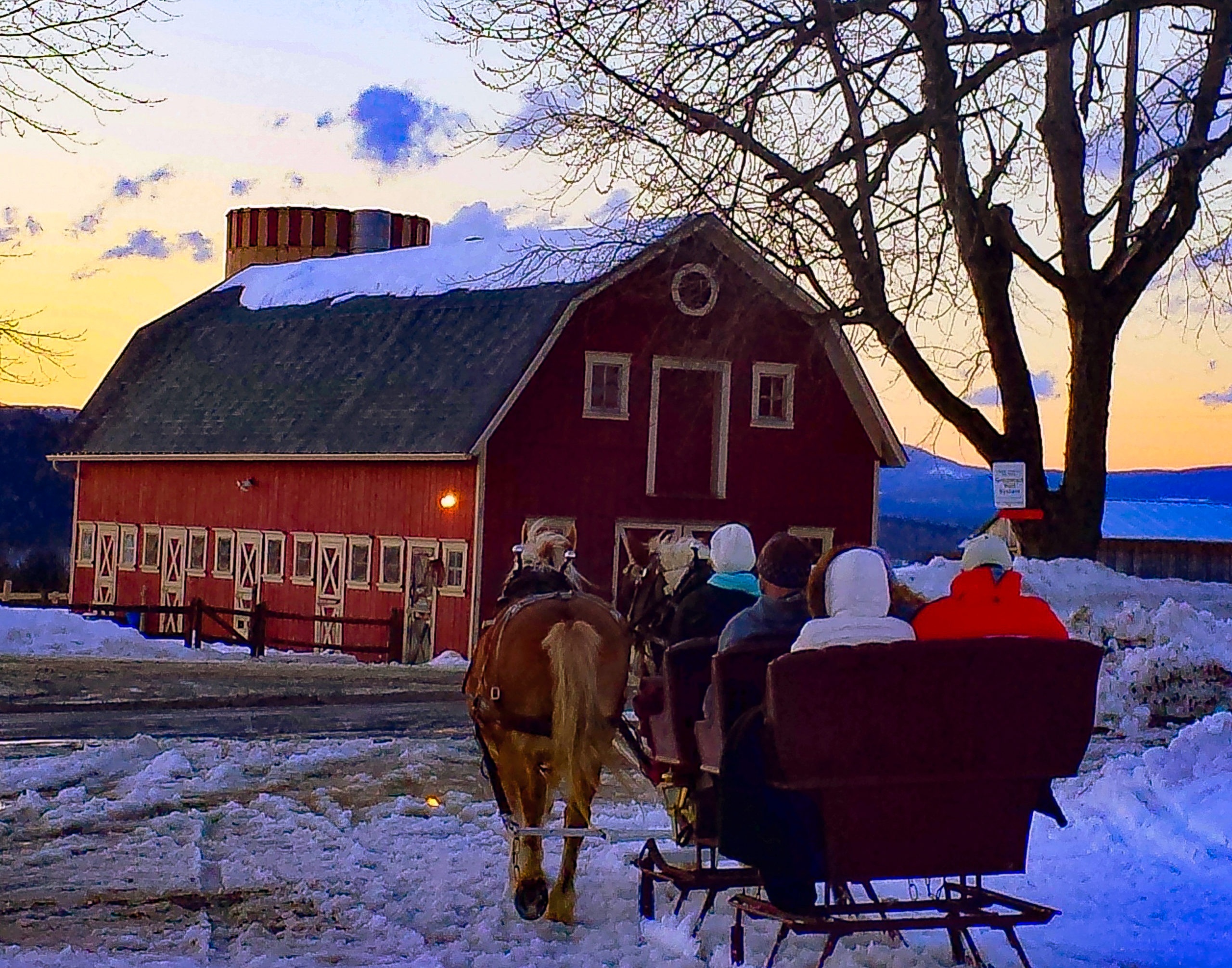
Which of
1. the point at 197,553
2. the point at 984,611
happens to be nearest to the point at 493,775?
the point at 984,611

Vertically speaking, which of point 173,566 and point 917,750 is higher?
point 917,750

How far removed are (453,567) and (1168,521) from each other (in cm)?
4766

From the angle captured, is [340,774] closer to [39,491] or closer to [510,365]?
[510,365]

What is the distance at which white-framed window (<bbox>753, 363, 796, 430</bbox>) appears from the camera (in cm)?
3142

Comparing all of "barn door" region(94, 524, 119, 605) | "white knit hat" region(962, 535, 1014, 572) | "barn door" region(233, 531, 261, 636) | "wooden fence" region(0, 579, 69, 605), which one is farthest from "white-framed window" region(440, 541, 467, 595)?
"white knit hat" region(962, 535, 1014, 572)

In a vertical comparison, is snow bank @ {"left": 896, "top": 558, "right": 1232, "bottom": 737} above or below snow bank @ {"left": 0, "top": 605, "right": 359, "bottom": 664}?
above

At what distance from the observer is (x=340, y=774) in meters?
13.0

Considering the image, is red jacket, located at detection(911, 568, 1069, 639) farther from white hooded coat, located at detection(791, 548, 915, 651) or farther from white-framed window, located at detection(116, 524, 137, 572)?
white-framed window, located at detection(116, 524, 137, 572)

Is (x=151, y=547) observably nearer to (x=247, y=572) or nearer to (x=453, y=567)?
(x=247, y=572)

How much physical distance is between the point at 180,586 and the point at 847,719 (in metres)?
29.7

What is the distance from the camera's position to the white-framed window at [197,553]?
34000mm

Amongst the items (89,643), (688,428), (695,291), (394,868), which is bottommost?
(89,643)

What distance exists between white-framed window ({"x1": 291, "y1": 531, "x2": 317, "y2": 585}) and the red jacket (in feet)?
80.9

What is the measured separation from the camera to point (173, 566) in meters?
34.8
